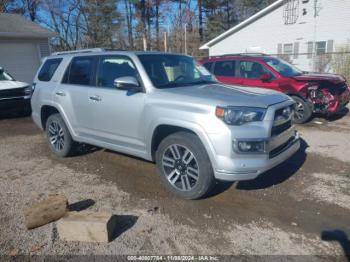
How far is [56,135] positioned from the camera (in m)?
5.76

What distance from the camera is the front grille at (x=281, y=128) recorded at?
3.66m

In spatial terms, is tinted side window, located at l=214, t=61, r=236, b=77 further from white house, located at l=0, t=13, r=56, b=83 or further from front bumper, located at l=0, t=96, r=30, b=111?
white house, located at l=0, t=13, r=56, b=83

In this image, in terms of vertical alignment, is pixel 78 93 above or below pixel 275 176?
above

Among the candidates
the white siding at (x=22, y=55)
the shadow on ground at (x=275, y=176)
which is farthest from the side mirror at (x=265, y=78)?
the white siding at (x=22, y=55)

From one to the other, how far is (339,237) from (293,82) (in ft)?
18.3

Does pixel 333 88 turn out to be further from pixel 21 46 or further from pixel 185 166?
pixel 21 46

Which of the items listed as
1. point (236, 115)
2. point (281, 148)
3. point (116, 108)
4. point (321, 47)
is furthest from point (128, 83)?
point (321, 47)

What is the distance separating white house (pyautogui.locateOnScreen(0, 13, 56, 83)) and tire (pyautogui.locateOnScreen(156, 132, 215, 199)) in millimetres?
14334

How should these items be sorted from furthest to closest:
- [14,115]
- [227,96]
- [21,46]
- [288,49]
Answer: [288,49] < [21,46] < [14,115] < [227,96]

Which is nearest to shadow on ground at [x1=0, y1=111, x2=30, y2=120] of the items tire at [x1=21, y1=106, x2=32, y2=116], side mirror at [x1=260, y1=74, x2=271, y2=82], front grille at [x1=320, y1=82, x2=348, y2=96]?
tire at [x1=21, y1=106, x2=32, y2=116]

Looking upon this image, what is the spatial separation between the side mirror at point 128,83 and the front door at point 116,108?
7cm

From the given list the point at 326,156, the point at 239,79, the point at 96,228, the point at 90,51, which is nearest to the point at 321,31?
the point at 239,79

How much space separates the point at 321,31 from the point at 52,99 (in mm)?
19291

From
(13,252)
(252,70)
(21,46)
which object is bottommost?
(13,252)
